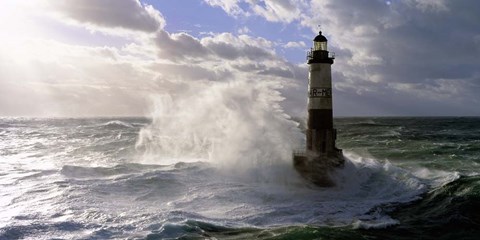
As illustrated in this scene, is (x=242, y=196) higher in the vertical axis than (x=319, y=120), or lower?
lower

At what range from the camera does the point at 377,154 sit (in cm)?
2583

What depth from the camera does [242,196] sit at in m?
14.8

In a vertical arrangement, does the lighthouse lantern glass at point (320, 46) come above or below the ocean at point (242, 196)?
above

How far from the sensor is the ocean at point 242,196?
35.9ft

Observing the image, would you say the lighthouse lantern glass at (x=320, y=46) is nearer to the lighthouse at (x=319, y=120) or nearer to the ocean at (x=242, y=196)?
the lighthouse at (x=319, y=120)

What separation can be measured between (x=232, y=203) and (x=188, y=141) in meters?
14.3

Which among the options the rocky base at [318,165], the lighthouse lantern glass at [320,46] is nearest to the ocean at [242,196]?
the rocky base at [318,165]

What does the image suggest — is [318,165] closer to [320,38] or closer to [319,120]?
[319,120]

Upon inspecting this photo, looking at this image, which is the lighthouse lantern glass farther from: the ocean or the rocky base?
the ocean

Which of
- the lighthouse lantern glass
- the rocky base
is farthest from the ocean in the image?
the lighthouse lantern glass

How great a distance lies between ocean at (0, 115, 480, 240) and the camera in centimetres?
1095

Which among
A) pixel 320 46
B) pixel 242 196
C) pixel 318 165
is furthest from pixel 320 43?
pixel 242 196

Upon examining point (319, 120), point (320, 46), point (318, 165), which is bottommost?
point (318, 165)

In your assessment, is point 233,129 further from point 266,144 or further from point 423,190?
point 423,190
